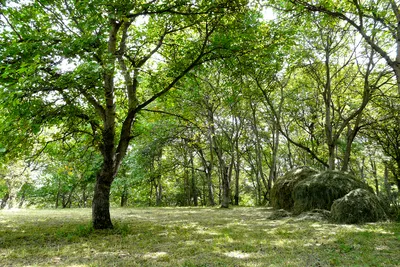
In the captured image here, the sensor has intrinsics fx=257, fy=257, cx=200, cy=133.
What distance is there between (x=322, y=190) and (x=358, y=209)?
7.71 feet

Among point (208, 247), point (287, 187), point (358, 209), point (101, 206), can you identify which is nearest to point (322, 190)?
point (358, 209)

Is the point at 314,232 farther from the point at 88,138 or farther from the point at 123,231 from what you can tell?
the point at 88,138

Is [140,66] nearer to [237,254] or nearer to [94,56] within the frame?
[94,56]

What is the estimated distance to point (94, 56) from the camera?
236 inches

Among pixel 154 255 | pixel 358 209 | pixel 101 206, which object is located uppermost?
pixel 101 206

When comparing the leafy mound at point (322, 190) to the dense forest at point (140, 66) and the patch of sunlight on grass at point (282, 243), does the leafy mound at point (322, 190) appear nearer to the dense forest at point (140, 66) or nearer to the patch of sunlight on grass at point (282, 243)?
the dense forest at point (140, 66)

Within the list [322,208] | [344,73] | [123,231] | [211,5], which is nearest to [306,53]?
[344,73]

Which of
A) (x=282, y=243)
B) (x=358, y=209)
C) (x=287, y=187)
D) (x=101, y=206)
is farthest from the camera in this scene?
(x=287, y=187)

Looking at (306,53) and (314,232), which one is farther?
(306,53)

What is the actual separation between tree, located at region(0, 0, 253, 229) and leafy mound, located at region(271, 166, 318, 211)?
7869 millimetres

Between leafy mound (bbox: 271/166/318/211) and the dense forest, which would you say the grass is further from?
leafy mound (bbox: 271/166/318/211)

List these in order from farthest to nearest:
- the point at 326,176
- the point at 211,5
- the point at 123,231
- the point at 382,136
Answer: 1. the point at 382,136
2. the point at 326,176
3. the point at 123,231
4. the point at 211,5

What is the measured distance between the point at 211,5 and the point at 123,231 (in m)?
6.60

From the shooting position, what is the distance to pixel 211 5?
6719 millimetres
